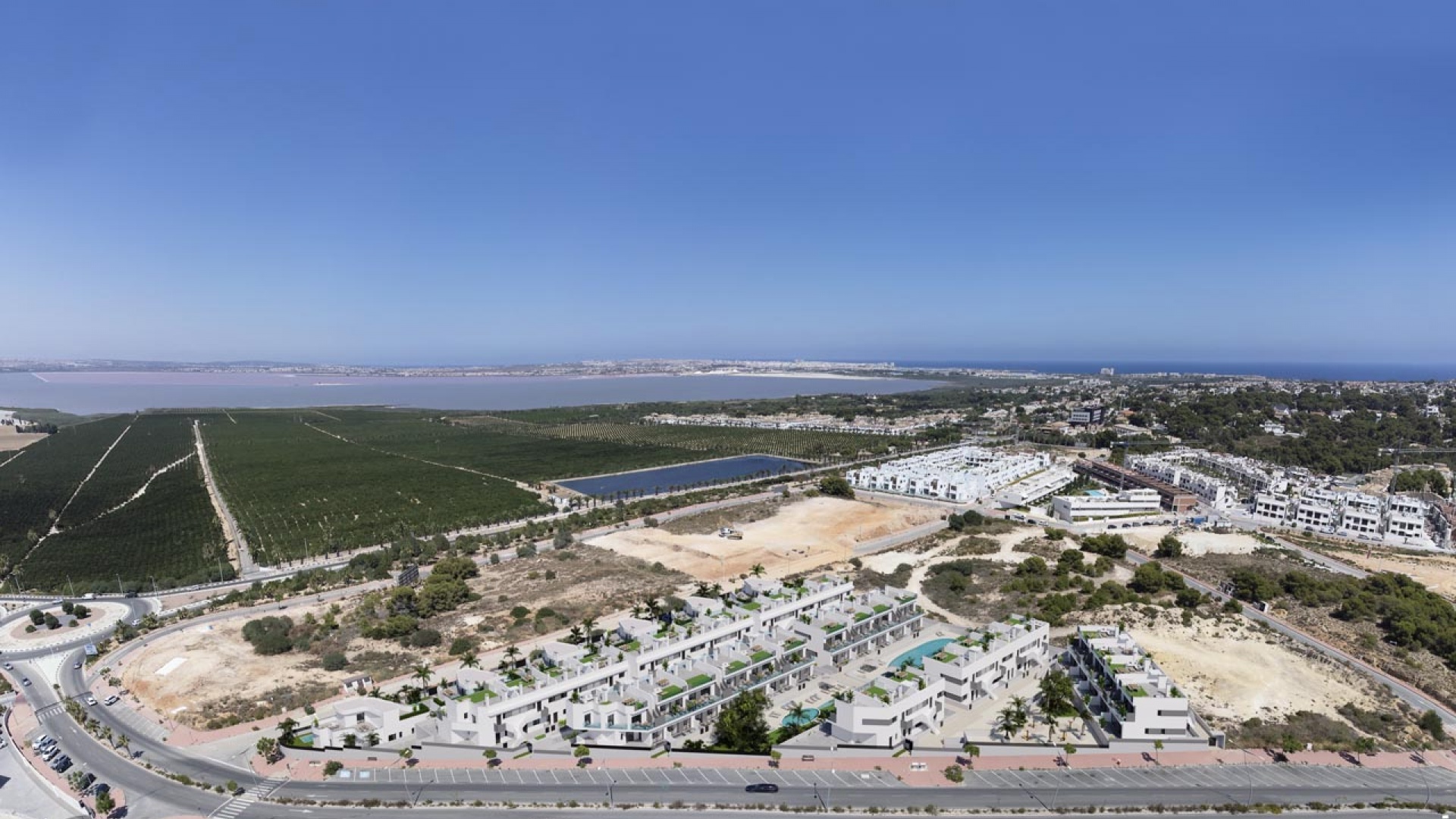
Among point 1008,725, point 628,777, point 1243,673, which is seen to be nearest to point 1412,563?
point 1243,673

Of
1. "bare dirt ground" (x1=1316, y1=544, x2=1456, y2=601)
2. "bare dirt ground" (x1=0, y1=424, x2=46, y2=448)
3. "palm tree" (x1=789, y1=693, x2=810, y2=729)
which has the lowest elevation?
"bare dirt ground" (x1=1316, y1=544, x2=1456, y2=601)

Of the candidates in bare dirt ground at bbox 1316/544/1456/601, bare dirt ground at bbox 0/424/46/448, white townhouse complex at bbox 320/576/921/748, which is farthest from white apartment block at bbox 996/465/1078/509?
bare dirt ground at bbox 0/424/46/448

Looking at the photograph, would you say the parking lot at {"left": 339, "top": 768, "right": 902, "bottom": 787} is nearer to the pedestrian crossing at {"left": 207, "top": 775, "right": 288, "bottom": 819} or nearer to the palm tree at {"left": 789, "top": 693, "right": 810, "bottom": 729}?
the pedestrian crossing at {"left": 207, "top": 775, "right": 288, "bottom": 819}

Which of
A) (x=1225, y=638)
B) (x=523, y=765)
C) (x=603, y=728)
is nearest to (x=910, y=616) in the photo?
(x=1225, y=638)

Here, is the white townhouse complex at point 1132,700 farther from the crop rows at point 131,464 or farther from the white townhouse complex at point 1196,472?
the crop rows at point 131,464

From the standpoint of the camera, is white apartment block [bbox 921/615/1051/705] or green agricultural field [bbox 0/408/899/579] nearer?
white apartment block [bbox 921/615/1051/705]

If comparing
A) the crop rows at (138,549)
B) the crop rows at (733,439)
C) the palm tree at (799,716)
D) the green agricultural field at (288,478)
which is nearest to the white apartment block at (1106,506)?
the green agricultural field at (288,478)
